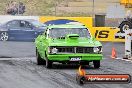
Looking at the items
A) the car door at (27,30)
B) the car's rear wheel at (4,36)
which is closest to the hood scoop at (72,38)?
the car door at (27,30)

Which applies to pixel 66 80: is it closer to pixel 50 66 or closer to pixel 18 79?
pixel 18 79

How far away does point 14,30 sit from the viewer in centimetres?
3353

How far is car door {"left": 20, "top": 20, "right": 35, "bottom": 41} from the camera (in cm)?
3306

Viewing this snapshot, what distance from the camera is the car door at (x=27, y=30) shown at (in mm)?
33062

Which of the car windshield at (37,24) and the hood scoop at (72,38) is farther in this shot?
the car windshield at (37,24)

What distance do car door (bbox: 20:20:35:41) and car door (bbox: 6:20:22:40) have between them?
267 millimetres

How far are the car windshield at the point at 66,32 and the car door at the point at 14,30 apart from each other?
15468 mm

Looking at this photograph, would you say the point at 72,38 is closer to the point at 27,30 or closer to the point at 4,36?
the point at 27,30

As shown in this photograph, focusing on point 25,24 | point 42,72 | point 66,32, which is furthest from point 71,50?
point 25,24

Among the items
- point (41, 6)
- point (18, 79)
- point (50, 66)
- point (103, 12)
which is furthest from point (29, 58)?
point (41, 6)

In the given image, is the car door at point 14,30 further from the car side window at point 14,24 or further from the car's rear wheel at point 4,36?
the car's rear wheel at point 4,36

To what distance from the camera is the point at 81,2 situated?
50.3 metres

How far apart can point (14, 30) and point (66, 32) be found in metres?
15.9

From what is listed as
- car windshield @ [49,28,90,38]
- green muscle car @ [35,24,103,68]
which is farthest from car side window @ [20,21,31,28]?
green muscle car @ [35,24,103,68]
